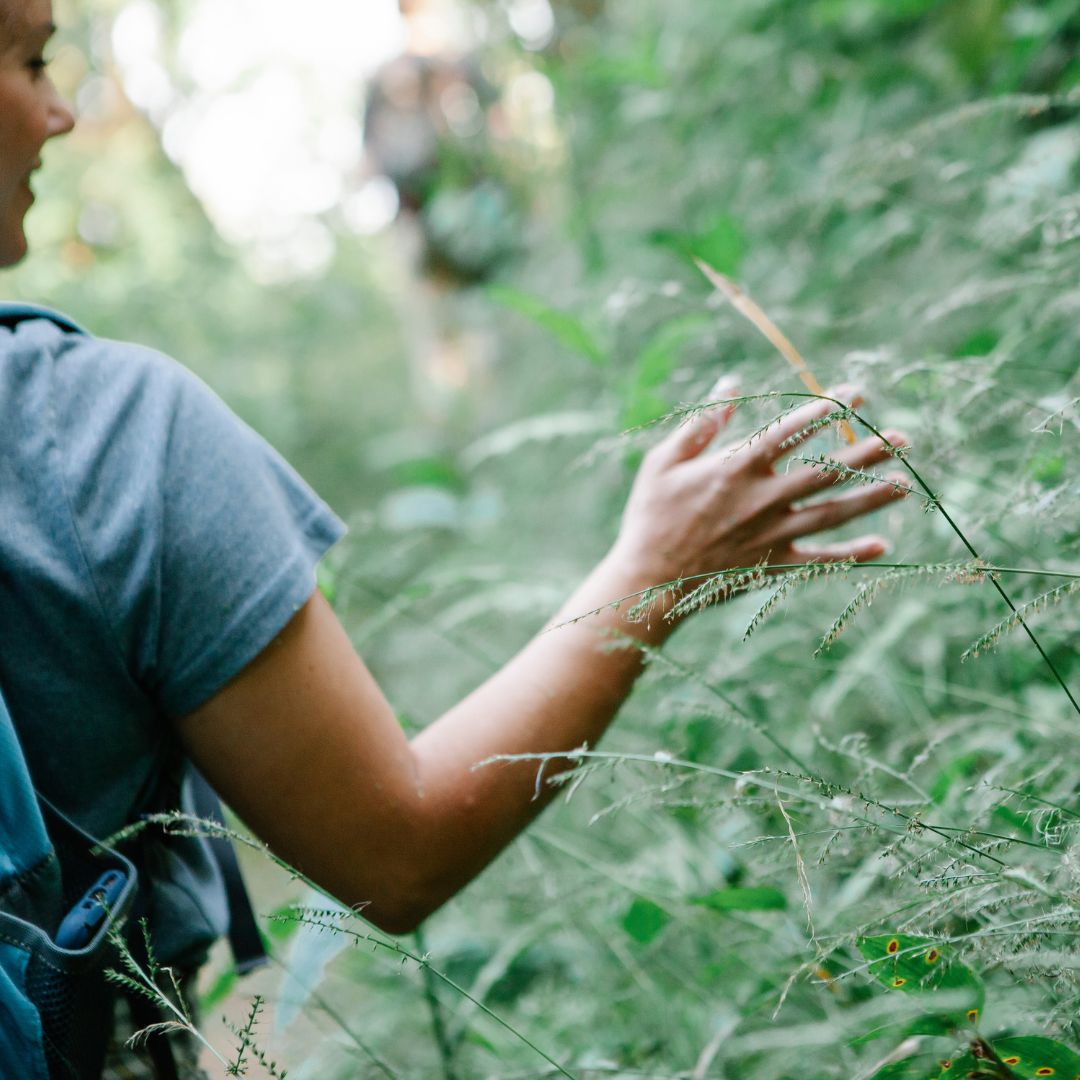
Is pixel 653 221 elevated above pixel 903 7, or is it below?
below

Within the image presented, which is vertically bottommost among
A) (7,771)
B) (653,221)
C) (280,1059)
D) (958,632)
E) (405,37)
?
(958,632)

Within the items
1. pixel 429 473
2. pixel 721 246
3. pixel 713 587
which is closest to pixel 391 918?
pixel 713 587

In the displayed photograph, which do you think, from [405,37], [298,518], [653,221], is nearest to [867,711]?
[298,518]

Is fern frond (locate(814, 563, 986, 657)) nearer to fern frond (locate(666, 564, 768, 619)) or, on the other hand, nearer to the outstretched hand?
fern frond (locate(666, 564, 768, 619))

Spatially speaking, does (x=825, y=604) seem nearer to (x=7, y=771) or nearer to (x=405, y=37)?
(x=7, y=771)

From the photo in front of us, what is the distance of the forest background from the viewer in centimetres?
77

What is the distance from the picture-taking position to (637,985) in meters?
1.36

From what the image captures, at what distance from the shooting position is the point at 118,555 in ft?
2.28

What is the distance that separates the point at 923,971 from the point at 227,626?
52cm

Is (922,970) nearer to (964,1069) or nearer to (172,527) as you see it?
(964,1069)

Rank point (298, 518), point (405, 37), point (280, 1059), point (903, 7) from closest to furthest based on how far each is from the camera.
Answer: point (298, 518) < point (280, 1059) < point (903, 7) < point (405, 37)

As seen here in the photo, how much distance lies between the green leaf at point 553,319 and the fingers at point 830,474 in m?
0.66

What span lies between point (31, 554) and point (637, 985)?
1.01 m

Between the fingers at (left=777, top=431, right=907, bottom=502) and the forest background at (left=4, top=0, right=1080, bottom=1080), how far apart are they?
6cm
